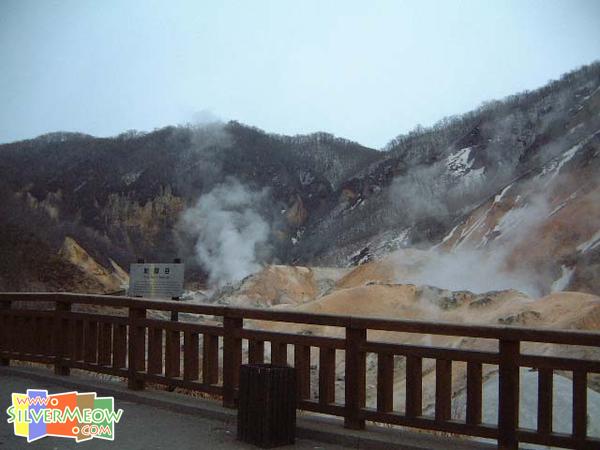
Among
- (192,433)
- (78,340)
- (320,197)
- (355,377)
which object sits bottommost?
(192,433)

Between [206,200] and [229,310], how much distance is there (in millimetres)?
67938

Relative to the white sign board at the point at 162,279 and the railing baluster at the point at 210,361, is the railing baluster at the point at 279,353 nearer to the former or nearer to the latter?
the railing baluster at the point at 210,361

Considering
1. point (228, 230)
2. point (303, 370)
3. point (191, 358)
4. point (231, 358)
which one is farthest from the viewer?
point (228, 230)

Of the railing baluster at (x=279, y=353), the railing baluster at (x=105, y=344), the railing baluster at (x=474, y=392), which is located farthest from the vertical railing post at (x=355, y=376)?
the railing baluster at (x=105, y=344)

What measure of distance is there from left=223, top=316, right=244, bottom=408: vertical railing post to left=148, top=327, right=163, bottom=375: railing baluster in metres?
0.95

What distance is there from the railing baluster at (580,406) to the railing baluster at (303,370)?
2.20 m

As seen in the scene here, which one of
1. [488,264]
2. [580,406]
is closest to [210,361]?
[580,406]

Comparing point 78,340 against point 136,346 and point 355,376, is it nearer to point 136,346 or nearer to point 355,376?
point 136,346

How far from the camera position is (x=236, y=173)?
262ft

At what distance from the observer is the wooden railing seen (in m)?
5.14

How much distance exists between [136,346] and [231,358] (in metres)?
1.35

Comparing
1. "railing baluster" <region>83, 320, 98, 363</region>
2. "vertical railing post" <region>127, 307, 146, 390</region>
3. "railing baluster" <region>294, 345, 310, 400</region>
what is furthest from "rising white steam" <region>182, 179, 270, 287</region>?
"railing baluster" <region>294, 345, 310, 400</region>

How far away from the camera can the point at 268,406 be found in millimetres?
5688

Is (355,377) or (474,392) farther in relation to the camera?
(355,377)
